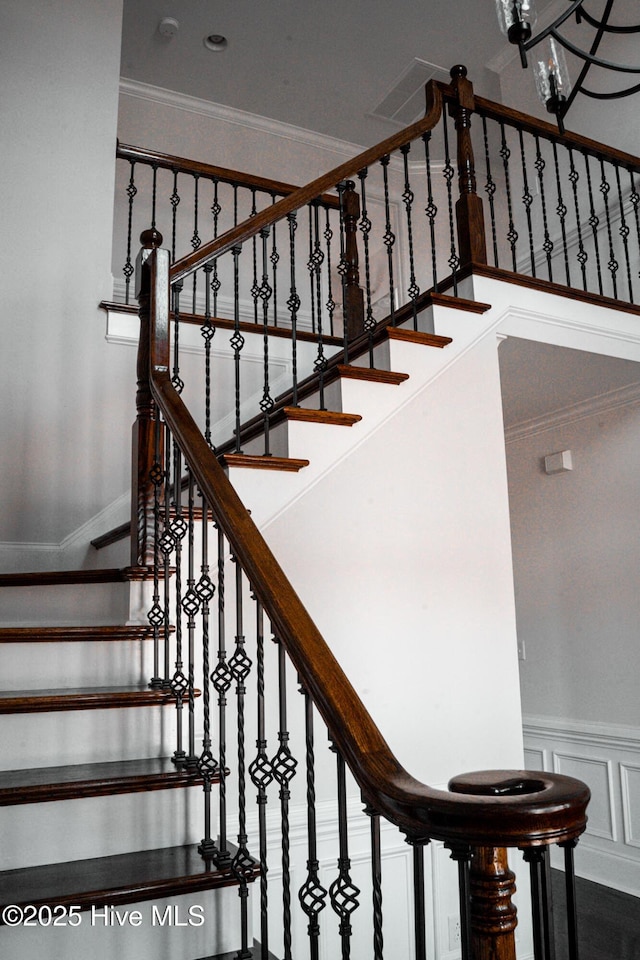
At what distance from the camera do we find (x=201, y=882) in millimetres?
1651

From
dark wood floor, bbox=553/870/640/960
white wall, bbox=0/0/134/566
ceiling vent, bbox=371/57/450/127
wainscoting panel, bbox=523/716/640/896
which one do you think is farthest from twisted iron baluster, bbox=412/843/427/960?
ceiling vent, bbox=371/57/450/127

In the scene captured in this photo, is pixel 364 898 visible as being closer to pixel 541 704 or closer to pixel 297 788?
pixel 297 788

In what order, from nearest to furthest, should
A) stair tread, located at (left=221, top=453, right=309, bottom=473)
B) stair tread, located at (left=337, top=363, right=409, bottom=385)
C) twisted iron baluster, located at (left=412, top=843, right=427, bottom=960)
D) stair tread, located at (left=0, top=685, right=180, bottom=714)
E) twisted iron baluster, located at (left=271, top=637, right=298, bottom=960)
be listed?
twisted iron baluster, located at (left=412, top=843, right=427, bottom=960) < twisted iron baluster, located at (left=271, top=637, right=298, bottom=960) < stair tread, located at (left=0, top=685, right=180, bottom=714) < stair tread, located at (left=221, top=453, right=309, bottom=473) < stair tread, located at (left=337, top=363, right=409, bottom=385)

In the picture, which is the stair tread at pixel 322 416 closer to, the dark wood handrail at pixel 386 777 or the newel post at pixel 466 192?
the dark wood handrail at pixel 386 777

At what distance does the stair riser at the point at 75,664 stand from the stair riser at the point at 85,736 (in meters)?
0.24

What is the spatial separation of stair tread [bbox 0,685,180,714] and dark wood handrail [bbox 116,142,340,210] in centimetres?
302

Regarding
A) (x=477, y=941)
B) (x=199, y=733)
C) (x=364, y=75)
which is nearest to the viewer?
(x=477, y=941)

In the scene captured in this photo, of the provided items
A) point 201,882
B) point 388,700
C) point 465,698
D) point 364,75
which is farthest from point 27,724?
point 364,75

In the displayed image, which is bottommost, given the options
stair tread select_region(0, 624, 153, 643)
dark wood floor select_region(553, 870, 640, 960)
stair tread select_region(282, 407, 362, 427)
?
dark wood floor select_region(553, 870, 640, 960)

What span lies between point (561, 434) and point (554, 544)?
72 centimetres

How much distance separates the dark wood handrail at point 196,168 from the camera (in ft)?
13.6

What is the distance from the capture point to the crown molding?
457cm

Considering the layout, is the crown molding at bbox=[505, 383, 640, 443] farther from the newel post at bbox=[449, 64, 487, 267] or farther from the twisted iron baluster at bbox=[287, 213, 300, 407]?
the twisted iron baluster at bbox=[287, 213, 300, 407]

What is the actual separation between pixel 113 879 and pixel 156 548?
3.43ft
